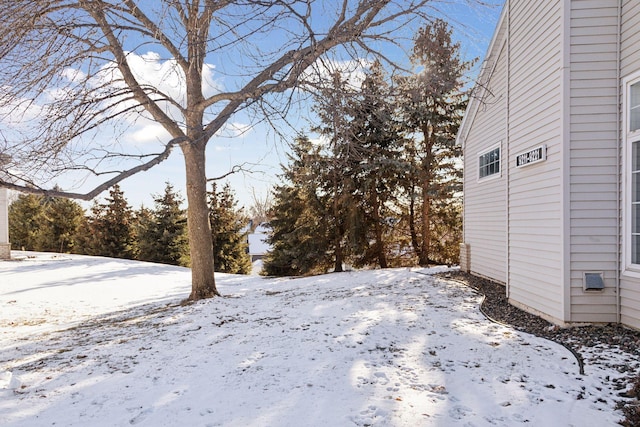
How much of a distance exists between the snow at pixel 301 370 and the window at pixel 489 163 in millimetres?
3297

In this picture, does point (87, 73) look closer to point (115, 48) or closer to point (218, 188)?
point (115, 48)

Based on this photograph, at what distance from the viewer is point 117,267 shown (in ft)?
45.6

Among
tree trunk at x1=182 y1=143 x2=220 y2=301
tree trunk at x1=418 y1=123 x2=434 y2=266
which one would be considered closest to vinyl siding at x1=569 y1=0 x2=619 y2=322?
tree trunk at x1=182 y1=143 x2=220 y2=301

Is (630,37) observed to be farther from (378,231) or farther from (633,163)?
(378,231)

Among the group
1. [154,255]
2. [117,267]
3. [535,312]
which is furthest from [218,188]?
[535,312]

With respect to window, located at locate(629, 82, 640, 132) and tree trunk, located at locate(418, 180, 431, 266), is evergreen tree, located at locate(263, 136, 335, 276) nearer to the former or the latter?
tree trunk, located at locate(418, 180, 431, 266)

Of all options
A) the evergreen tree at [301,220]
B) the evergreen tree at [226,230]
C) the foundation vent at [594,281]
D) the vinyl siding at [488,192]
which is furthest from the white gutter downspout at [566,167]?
the evergreen tree at [226,230]

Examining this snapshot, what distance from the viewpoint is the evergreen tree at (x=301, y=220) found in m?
14.9

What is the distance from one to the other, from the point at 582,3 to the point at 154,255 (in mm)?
21065

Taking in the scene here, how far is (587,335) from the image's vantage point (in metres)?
4.04

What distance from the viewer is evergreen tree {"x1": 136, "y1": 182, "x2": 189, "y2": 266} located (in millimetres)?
20281

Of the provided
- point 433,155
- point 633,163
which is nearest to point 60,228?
point 433,155

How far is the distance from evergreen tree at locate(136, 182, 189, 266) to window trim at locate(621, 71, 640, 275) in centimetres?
1972

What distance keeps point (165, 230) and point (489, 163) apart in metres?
17.3
